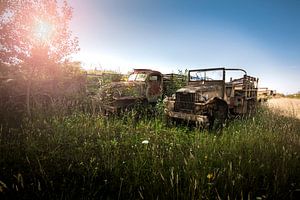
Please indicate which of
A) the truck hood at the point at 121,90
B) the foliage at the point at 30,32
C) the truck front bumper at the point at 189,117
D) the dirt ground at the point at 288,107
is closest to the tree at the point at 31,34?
the foliage at the point at 30,32

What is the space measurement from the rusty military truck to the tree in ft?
10.9

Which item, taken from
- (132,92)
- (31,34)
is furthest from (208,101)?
(31,34)

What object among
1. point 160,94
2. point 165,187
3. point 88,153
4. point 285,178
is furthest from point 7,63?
point 285,178

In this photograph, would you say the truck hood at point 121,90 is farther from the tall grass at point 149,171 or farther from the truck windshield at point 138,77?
the tall grass at point 149,171

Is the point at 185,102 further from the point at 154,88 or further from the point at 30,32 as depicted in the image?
the point at 30,32

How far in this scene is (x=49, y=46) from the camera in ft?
34.0

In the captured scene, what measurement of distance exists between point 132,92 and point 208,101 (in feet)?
12.3

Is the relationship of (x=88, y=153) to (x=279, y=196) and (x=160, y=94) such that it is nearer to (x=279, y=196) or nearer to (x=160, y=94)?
(x=279, y=196)

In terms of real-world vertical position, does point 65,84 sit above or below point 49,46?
below

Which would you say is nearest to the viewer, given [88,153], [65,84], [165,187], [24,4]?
[165,187]

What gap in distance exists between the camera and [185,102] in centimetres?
786

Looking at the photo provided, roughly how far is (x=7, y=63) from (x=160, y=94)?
745 centimetres

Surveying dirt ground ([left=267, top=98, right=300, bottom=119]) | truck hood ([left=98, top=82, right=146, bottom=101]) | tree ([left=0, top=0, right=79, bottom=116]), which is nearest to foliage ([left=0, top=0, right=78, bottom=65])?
tree ([left=0, top=0, right=79, bottom=116])

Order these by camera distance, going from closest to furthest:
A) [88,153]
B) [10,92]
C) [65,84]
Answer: [88,153]
[10,92]
[65,84]
